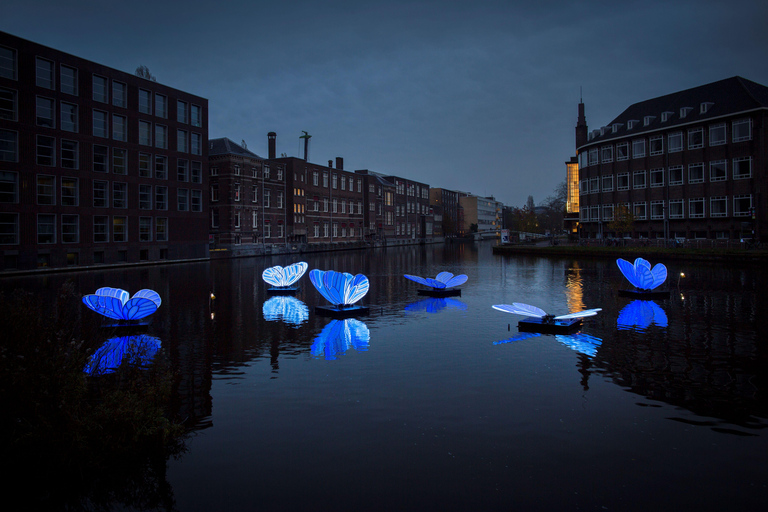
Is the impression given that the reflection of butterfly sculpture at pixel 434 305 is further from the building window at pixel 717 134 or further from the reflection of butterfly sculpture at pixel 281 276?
the building window at pixel 717 134

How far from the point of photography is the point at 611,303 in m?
24.1

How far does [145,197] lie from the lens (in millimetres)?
56281

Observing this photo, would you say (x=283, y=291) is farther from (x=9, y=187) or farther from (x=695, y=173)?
(x=695, y=173)

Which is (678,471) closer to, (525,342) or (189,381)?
(525,342)

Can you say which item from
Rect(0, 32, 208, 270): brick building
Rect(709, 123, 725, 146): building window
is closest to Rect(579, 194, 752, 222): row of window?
Rect(709, 123, 725, 146): building window

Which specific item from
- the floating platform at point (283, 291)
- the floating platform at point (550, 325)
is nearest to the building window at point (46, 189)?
the floating platform at point (283, 291)

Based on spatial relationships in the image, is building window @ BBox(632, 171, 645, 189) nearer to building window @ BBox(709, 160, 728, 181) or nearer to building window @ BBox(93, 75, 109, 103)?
building window @ BBox(709, 160, 728, 181)

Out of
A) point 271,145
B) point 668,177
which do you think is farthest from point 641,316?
point 271,145

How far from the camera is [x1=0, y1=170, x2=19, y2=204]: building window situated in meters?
43.3

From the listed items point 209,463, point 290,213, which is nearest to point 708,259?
point 209,463

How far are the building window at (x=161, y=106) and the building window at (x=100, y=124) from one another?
6893mm

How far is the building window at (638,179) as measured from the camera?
242ft

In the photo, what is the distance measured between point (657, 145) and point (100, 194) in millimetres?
69548

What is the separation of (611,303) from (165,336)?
19145 mm
